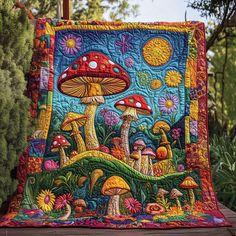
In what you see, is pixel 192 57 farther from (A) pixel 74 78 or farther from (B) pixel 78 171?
(B) pixel 78 171

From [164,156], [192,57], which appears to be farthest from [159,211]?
[192,57]

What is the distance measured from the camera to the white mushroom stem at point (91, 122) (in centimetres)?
383

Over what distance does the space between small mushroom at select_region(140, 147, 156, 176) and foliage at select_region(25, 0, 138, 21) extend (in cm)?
938

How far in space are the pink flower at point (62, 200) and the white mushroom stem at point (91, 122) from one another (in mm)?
414

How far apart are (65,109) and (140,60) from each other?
76cm

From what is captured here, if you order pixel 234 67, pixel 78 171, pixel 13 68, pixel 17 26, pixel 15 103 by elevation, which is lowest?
pixel 78 171

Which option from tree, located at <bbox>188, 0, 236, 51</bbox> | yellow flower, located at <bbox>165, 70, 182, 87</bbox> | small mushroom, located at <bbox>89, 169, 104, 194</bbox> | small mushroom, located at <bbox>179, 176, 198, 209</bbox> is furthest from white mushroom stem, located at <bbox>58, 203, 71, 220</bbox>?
tree, located at <bbox>188, 0, 236, 51</bbox>

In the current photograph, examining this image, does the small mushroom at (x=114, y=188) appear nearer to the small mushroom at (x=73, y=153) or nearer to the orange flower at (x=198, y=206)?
the small mushroom at (x=73, y=153)

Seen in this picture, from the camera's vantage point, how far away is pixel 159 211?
3492mm

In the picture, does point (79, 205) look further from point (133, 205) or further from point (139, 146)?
point (139, 146)

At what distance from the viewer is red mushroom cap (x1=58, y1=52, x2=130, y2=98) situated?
4.01 m

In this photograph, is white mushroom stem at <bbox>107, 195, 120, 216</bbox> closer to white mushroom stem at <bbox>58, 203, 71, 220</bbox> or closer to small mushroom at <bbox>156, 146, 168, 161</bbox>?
white mushroom stem at <bbox>58, 203, 71, 220</bbox>

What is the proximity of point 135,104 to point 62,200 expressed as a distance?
96cm

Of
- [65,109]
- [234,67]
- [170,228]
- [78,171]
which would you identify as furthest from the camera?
[234,67]
